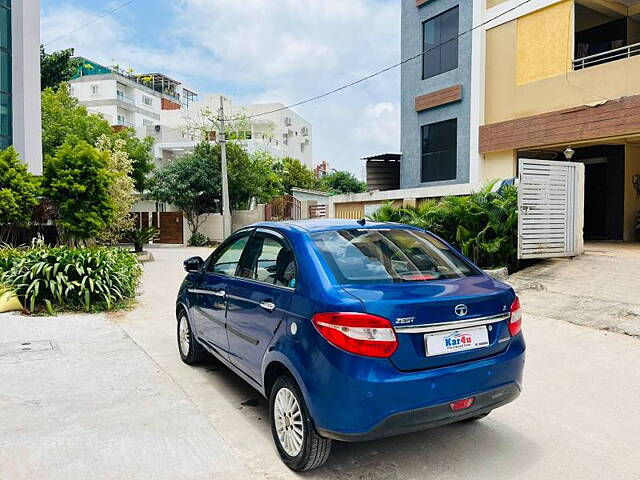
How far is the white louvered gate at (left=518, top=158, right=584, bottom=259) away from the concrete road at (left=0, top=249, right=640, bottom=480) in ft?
13.9

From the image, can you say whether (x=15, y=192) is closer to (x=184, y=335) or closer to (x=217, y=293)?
(x=184, y=335)

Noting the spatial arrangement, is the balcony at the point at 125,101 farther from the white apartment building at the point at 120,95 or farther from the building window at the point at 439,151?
the building window at the point at 439,151

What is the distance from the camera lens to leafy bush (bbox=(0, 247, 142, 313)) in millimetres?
8086

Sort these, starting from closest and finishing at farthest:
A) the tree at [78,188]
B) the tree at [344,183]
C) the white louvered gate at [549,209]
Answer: the white louvered gate at [549,209] < the tree at [78,188] < the tree at [344,183]

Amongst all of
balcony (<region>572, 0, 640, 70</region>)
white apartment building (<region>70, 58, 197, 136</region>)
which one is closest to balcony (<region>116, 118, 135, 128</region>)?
white apartment building (<region>70, 58, 197, 136</region>)

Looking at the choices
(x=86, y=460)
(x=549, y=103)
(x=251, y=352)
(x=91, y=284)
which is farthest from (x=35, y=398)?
(x=549, y=103)

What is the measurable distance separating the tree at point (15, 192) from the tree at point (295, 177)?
29.1 metres

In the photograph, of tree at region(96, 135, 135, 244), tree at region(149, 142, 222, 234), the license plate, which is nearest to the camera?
the license plate

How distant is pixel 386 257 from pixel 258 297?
3.07 feet

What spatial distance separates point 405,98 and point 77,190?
11378 mm

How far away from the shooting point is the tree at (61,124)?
24.7 metres

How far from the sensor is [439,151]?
1756 cm

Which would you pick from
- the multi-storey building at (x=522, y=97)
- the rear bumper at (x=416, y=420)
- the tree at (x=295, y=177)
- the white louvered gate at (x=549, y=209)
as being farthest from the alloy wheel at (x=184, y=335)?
the tree at (x=295, y=177)

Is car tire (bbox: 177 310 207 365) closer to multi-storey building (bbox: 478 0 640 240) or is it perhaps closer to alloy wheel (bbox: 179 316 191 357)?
alloy wheel (bbox: 179 316 191 357)
